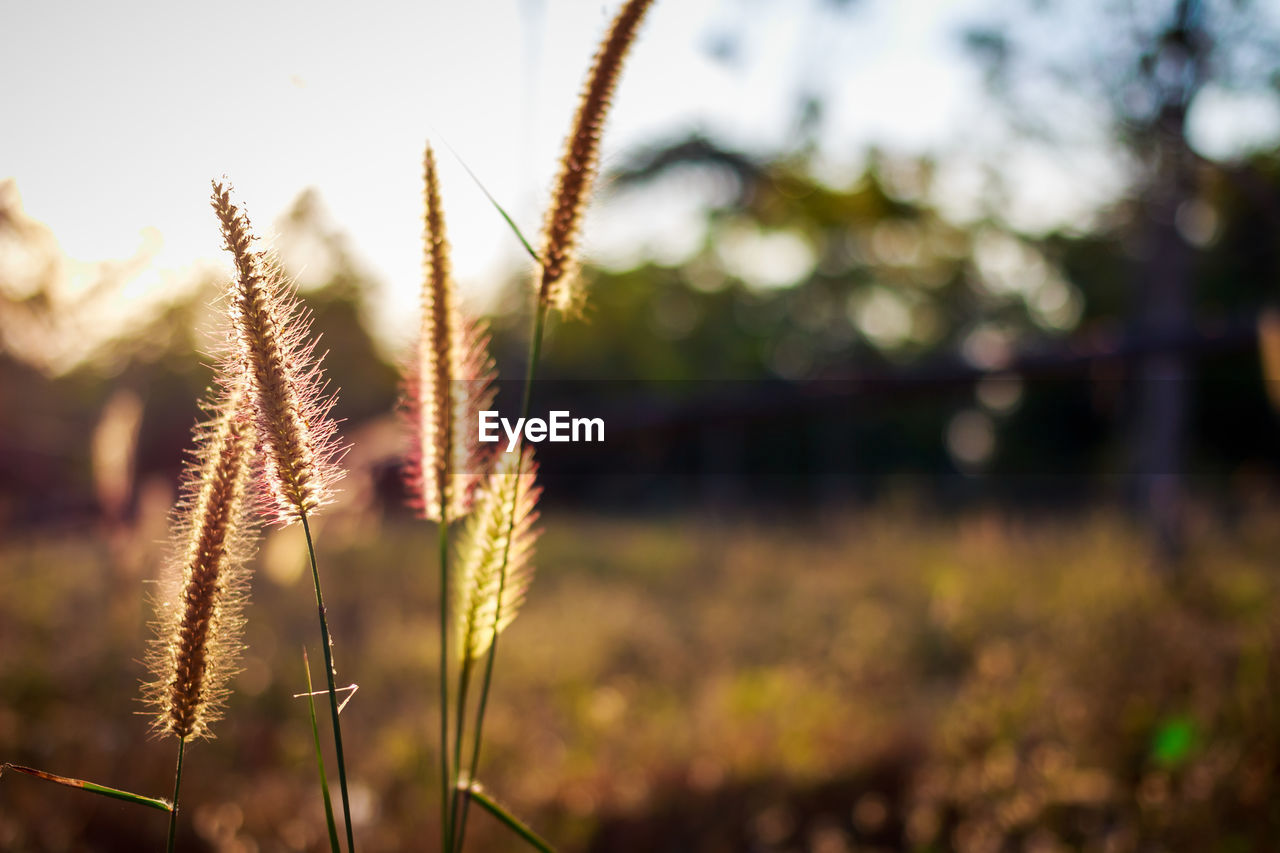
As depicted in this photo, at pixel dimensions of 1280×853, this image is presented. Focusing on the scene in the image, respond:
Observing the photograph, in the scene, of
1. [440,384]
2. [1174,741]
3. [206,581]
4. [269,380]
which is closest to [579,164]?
[440,384]

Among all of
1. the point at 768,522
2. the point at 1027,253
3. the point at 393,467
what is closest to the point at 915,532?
the point at 768,522

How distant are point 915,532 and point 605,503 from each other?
16082 millimetres

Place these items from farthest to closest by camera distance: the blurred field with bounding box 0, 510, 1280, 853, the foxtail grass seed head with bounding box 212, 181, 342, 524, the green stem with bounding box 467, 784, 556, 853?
the blurred field with bounding box 0, 510, 1280, 853 < the green stem with bounding box 467, 784, 556, 853 < the foxtail grass seed head with bounding box 212, 181, 342, 524

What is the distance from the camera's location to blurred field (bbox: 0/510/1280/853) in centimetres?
246

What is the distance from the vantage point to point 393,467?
227 cm

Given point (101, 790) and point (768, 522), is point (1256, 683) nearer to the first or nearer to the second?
point (101, 790)

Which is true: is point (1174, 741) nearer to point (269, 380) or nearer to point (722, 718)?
point (722, 718)

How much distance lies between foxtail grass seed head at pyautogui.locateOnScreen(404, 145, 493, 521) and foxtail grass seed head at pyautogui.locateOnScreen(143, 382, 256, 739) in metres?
0.18

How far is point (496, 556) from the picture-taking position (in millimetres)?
890

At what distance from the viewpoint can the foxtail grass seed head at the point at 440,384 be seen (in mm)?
829

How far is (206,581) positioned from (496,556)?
0.29 m

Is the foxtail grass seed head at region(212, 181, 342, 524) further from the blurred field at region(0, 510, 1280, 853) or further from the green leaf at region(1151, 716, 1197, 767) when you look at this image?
the green leaf at region(1151, 716, 1197, 767)

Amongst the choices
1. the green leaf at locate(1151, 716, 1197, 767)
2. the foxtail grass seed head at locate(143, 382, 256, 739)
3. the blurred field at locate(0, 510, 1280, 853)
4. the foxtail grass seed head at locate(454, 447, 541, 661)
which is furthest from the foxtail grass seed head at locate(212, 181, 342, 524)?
the green leaf at locate(1151, 716, 1197, 767)

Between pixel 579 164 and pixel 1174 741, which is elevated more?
pixel 579 164
